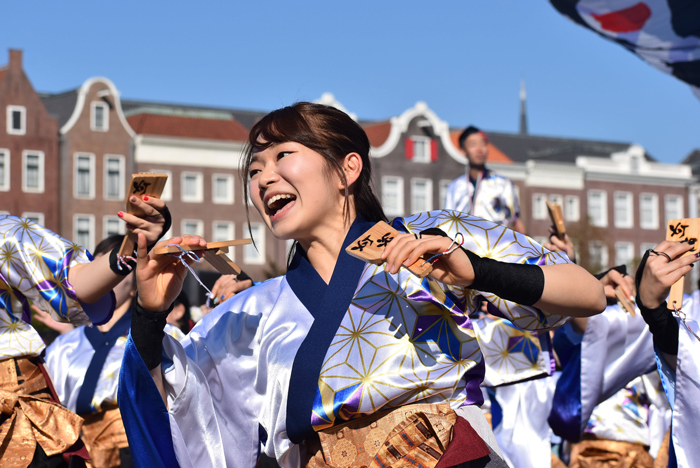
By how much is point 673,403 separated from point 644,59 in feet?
10.2

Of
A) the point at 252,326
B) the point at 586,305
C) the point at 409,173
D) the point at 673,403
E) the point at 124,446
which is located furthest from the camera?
the point at 409,173

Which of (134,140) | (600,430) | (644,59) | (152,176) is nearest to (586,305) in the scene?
(152,176)

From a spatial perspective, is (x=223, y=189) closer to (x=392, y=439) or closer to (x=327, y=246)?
(x=327, y=246)

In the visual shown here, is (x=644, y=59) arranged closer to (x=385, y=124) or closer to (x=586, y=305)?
(x=586, y=305)

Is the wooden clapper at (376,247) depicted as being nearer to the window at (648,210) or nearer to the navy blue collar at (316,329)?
the navy blue collar at (316,329)

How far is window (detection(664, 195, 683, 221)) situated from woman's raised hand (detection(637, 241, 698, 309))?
42.2 m

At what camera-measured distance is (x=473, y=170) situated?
661cm

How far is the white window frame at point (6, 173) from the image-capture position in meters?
30.8

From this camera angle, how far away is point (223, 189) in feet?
112

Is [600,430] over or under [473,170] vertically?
under

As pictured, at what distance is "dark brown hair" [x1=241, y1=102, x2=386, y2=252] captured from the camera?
289 centimetres

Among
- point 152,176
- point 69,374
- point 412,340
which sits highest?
point 152,176

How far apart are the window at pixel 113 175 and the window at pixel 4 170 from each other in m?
3.08

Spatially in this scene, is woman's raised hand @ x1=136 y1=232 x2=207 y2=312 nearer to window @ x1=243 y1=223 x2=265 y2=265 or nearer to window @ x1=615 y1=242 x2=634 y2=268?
window @ x1=243 y1=223 x2=265 y2=265
